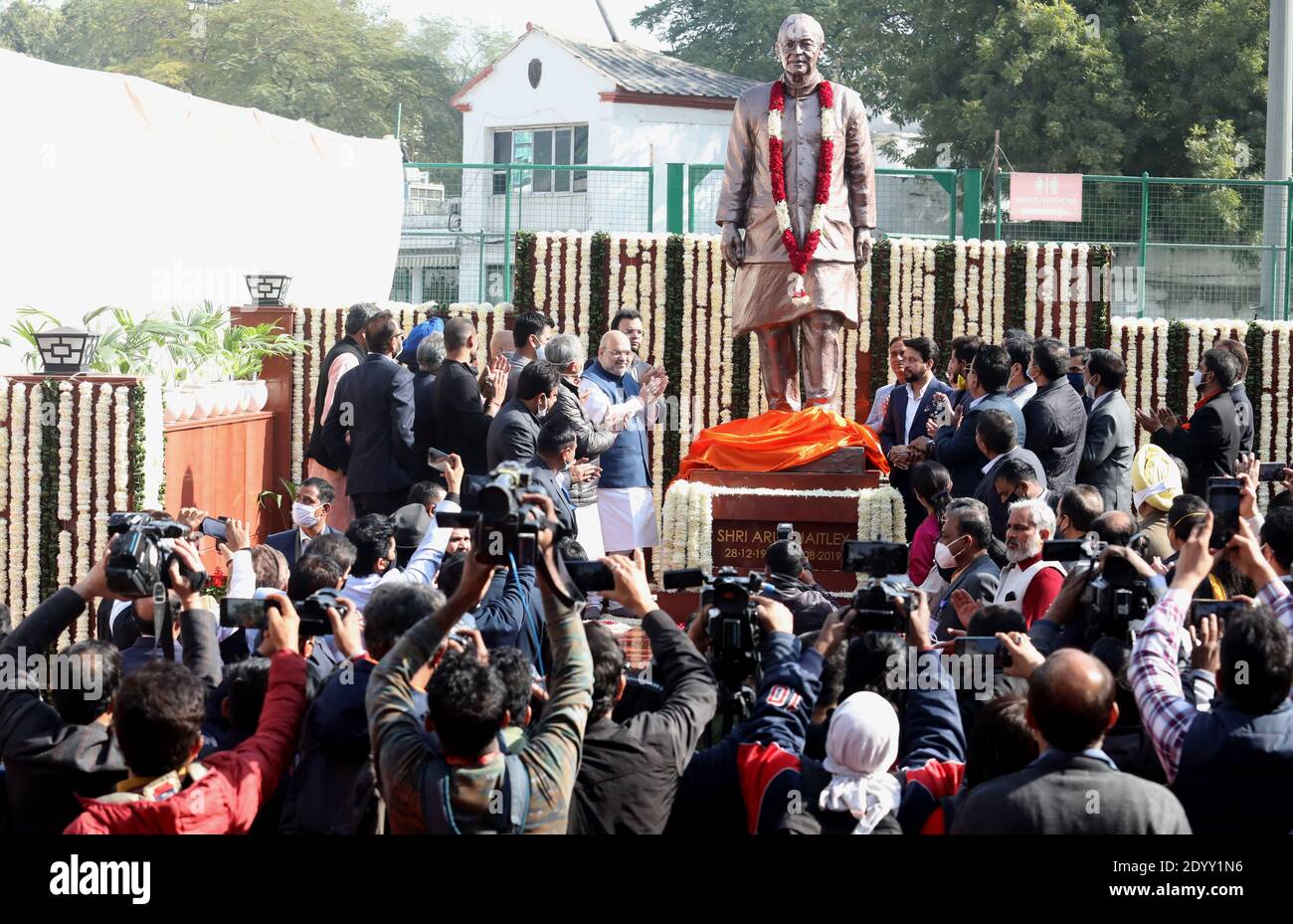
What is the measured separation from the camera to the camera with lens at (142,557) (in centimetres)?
416

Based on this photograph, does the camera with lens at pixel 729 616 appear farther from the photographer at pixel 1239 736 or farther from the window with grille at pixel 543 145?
the window with grille at pixel 543 145

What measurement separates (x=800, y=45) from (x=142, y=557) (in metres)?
5.49

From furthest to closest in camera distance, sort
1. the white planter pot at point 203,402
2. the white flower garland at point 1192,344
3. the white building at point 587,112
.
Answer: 1. the white building at point 587,112
2. the white flower garland at point 1192,344
3. the white planter pot at point 203,402

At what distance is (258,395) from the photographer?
11.0 meters

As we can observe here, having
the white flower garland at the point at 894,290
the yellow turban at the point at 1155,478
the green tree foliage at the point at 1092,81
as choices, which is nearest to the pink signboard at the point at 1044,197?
the white flower garland at the point at 894,290

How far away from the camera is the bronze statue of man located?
8.70 metres

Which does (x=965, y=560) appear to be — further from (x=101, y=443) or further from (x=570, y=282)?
(x=570, y=282)

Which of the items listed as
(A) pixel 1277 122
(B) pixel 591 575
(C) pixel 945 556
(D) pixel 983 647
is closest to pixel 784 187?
(C) pixel 945 556

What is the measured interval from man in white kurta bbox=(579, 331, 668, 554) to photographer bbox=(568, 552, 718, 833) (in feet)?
14.6

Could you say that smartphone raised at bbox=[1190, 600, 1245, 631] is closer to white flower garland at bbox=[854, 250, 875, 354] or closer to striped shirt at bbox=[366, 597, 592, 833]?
striped shirt at bbox=[366, 597, 592, 833]

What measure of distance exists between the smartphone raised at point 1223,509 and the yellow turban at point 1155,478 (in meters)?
2.49

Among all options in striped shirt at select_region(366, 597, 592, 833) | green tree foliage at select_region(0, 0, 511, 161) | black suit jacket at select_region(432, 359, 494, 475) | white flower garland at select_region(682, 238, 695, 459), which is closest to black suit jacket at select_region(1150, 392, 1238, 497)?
white flower garland at select_region(682, 238, 695, 459)
